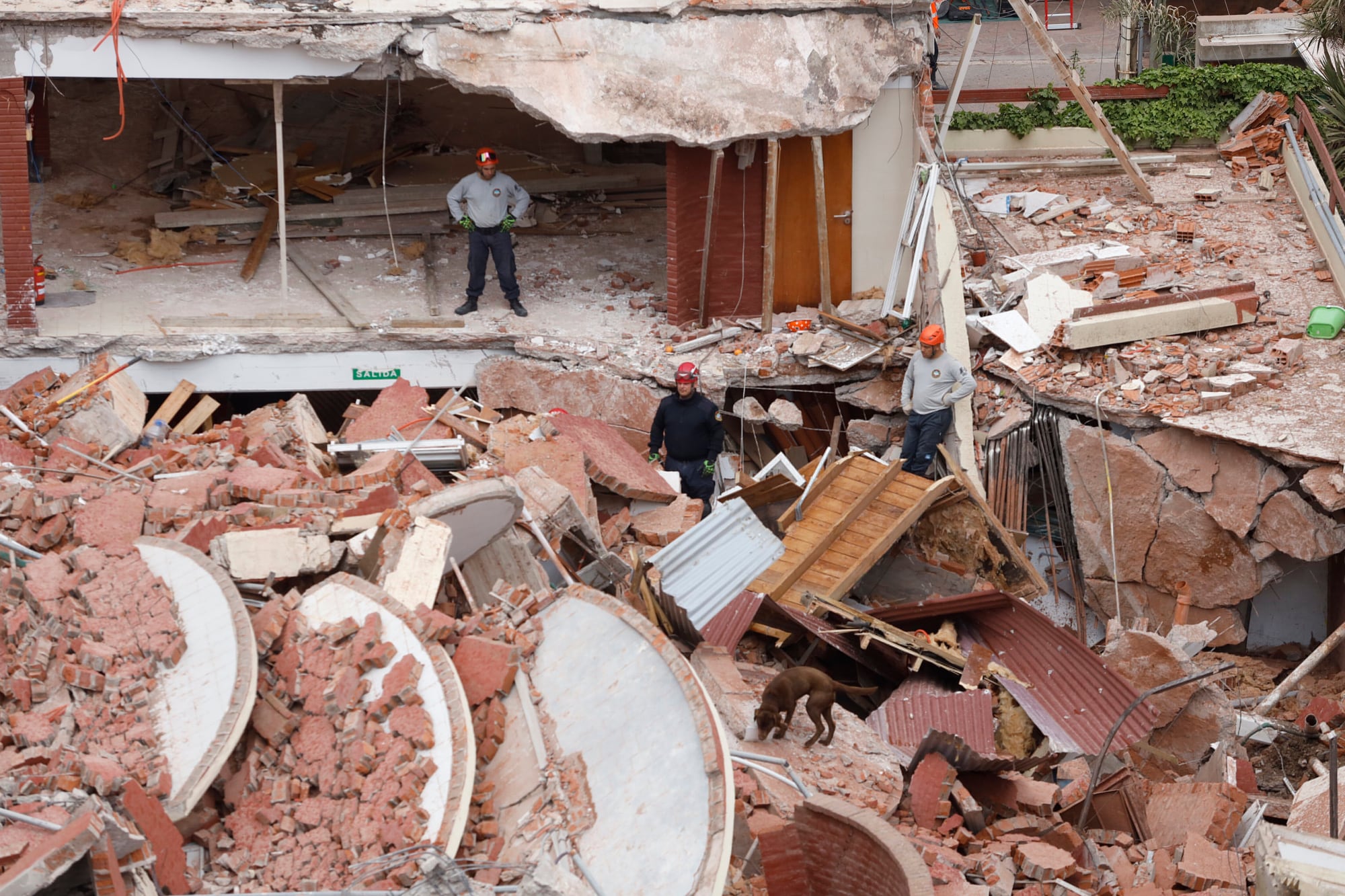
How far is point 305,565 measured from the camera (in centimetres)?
714

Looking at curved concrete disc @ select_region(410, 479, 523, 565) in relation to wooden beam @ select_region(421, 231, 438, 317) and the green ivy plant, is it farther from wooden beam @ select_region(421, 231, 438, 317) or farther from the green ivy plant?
the green ivy plant

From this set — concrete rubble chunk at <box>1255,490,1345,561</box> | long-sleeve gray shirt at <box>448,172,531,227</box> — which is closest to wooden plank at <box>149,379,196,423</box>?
long-sleeve gray shirt at <box>448,172,531,227</box>

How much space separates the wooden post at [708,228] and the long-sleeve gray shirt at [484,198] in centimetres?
160

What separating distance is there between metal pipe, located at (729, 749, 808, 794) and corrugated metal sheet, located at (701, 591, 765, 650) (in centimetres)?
131

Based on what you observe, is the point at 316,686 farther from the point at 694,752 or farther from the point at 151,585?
the point at 694,752

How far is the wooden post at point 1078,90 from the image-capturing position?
40.8 feet

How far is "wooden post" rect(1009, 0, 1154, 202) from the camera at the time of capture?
12445mm

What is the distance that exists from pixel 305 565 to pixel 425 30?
229 inches

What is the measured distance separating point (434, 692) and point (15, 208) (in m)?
7.56

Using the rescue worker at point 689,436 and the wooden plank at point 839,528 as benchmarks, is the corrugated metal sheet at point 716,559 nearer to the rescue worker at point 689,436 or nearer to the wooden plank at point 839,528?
the wooden plank at point 839,528

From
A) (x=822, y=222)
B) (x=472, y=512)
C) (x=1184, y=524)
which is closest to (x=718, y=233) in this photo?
(x=822, y=222)

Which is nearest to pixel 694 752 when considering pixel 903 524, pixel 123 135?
pixel 903 524

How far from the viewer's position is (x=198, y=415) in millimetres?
11219

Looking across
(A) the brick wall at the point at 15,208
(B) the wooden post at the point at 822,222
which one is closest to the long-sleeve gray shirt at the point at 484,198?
(B) the wooden post at the point at 822,222
